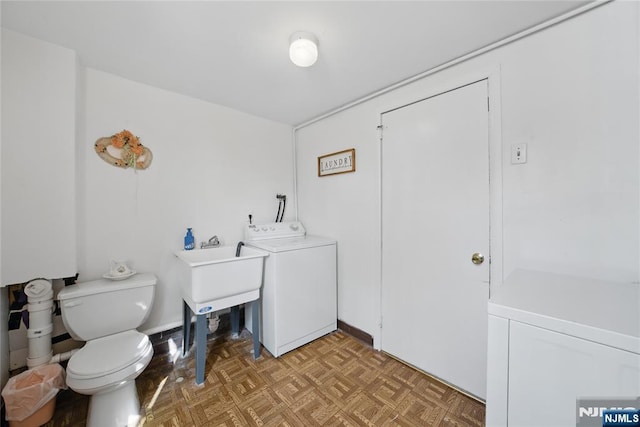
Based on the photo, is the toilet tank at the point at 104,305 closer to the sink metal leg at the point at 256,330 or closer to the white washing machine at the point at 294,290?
the sink metal leg at the point at 256,330

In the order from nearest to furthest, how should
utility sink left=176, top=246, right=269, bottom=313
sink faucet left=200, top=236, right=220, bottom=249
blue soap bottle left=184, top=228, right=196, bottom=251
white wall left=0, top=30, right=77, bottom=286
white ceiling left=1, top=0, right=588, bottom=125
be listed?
1. white ceiling left=1, top=0, right=588, bottom=125
2. white wall left=0, top=30, right=77, bottom=286
3. utility sink left=176, top=246, right=269, bottom=313
4. blue soap bottle left=184, top=228, right=196, bottom=251
5. sink faucet left=200, top=236, right=220, bottom=249

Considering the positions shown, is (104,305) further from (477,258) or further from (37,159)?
(477,258)

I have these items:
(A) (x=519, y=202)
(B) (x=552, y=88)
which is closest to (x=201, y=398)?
(A) (x=519, y=202)

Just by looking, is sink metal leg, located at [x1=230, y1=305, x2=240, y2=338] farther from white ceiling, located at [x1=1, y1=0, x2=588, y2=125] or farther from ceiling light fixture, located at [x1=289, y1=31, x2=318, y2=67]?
ceiling light fixture, located at [x1=289, y1=31, x2=318, y2=67]

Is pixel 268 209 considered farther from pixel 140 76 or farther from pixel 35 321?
pixel 35 321

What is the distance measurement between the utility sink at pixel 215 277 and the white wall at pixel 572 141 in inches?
68.0

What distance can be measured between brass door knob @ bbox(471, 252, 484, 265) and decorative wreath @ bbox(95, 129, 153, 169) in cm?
259

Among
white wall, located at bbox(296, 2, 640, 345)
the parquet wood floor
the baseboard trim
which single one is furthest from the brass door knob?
the baseboard trim

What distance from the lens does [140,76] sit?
187 cm

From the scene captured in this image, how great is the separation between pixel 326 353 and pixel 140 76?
2738 millimetres

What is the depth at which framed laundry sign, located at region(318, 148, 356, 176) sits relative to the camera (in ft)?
7.59

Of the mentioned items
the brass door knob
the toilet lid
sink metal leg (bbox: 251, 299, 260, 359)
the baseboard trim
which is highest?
the brass door knob

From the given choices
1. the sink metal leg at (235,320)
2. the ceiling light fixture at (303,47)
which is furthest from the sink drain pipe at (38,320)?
the ceiling light fixture at (303,47)

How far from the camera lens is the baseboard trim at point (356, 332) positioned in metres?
2.20
